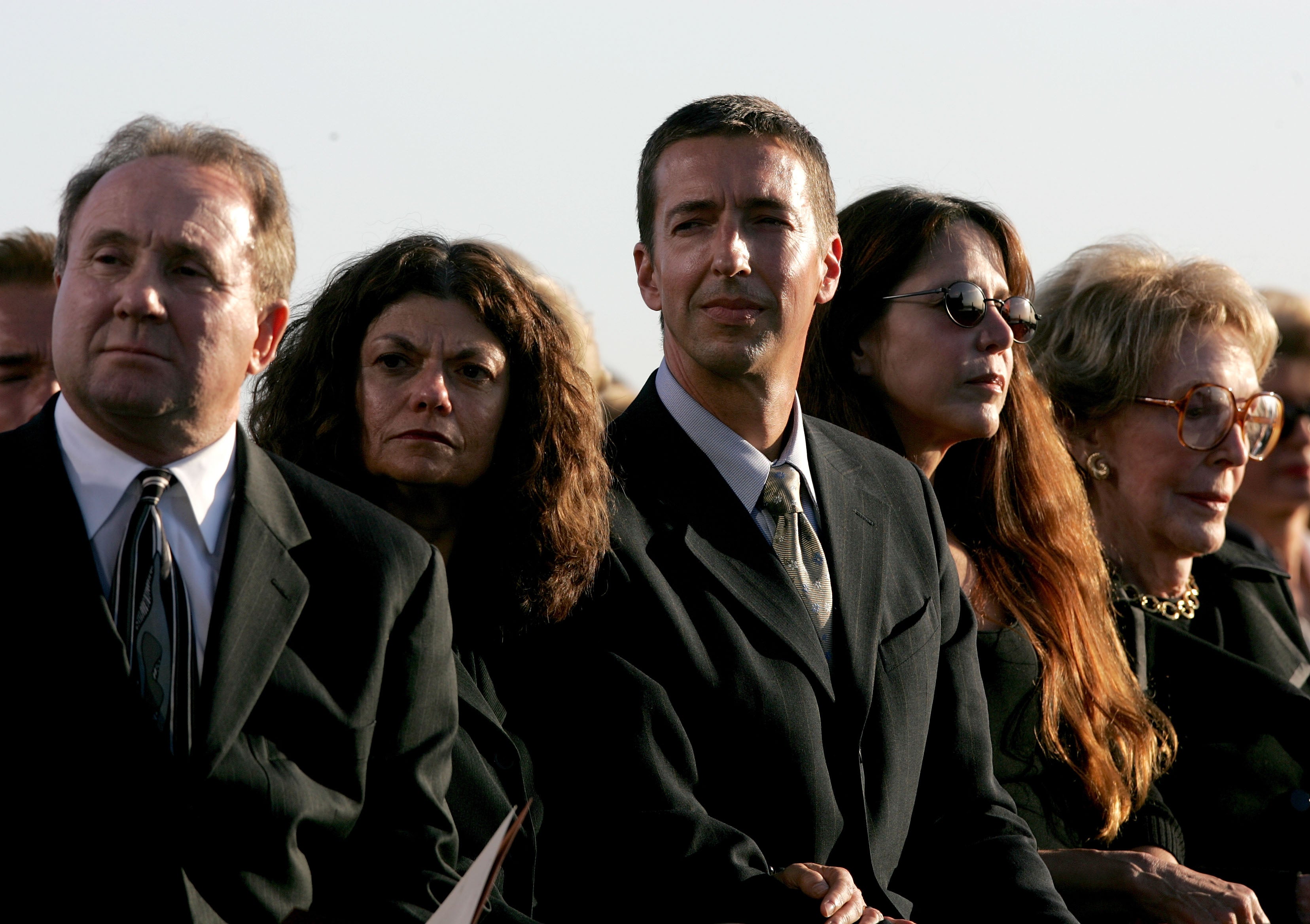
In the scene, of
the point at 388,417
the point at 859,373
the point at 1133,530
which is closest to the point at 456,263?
the point at 388,417

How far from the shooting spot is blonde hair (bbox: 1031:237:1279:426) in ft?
17.0

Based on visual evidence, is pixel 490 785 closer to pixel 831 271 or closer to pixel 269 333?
pixel 269 333

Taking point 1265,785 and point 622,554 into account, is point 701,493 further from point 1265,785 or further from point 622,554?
point 1265,785

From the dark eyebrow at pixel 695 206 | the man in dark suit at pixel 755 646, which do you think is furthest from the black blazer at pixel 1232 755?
the dark eyebrow at pixel 695 206

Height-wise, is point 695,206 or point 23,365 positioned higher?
point 695,206

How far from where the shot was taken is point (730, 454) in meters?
3.73

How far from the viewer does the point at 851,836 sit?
3545mm

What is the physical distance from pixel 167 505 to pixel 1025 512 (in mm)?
2876

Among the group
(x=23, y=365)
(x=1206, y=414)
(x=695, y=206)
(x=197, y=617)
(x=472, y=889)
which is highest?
(x=695, y=206)

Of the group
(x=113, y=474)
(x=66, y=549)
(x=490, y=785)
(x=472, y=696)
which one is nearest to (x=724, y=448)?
(x=472, y=696)

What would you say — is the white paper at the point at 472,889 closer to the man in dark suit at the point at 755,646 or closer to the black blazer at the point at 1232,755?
the man in dark suit at the point at 755,646

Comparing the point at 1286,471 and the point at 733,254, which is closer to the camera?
the point at 733,254

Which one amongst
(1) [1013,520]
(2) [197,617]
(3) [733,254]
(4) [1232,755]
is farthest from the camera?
(4) [1232,755]

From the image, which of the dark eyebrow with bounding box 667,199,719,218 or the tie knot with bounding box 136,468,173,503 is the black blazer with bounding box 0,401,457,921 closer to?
the tie knot with bounding box 136,468,173,503
